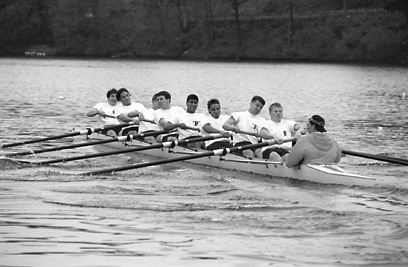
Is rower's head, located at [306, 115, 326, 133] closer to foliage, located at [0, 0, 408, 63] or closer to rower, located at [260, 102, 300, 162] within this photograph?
rower, located at [260, 102, 300, 162]

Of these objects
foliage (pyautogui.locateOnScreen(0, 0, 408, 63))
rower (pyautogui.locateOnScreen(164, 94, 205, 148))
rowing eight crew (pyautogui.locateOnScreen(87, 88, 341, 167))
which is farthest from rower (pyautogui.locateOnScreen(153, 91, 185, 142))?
foliage (pyautogui.locateOnScreen(0, 0, 408, 63))

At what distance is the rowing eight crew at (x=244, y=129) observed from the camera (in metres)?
17.2

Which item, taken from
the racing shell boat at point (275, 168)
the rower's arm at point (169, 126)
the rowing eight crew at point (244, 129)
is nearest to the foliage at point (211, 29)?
the rowing eight crew at point (244, 129)

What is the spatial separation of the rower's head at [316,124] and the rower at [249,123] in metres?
2.28

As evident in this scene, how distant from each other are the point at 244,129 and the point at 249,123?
0.62 feet

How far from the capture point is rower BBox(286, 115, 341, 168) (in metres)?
17.1

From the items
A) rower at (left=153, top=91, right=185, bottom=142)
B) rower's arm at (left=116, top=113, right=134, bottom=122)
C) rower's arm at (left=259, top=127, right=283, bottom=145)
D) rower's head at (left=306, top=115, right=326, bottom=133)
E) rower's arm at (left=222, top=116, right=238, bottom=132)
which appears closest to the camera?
rower's head at (left=306, top=115, right=326, bottom=133)

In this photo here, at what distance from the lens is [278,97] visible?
4831 cm

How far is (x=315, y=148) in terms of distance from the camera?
678 inches

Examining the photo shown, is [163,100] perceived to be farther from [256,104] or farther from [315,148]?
[315,148]

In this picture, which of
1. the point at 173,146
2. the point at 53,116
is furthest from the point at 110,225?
the point at 53,116

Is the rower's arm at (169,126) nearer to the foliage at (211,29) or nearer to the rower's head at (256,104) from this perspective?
the rower's head at (256,104)

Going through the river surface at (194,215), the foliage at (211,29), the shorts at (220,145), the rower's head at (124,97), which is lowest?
the river surface at (194,215)

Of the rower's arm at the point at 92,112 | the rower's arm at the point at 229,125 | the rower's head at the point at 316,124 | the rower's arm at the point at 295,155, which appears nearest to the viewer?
the rower's head at the point at 316,124
